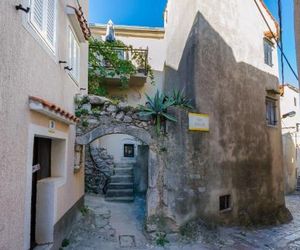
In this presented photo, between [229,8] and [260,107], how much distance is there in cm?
387

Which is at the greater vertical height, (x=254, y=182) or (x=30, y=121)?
(x=30, y=121)

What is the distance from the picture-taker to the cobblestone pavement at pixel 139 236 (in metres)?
6.71

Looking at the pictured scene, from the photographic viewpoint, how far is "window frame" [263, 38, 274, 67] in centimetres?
1121

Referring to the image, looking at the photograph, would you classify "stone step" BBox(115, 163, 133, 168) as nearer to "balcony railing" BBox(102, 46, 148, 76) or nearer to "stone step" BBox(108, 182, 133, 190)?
"stone step" BBox(108, 182, 133, 190)

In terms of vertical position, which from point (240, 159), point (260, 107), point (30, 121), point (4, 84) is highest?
point (260, 107)

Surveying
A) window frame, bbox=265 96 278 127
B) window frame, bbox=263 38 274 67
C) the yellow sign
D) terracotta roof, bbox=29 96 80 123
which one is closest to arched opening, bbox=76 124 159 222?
A: the yellow sign

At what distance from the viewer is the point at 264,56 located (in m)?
11.1

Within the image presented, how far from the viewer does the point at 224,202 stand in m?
8.37

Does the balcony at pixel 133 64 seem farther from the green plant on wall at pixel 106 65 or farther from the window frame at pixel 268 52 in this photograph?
the window frame at pixel 268 52

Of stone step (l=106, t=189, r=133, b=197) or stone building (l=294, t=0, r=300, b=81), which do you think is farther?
stone step (l=106, t=189, r=133, b=197)

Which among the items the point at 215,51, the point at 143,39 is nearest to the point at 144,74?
the point at 143,39

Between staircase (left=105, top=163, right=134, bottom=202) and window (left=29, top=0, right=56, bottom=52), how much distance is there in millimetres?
7046

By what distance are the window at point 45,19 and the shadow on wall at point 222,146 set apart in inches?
154

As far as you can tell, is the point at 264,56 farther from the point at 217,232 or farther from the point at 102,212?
the point at 102,212
